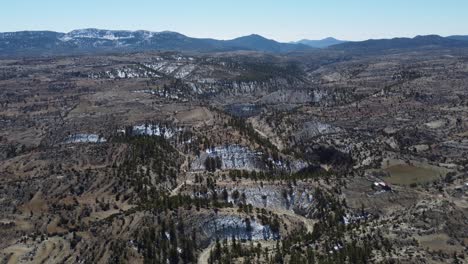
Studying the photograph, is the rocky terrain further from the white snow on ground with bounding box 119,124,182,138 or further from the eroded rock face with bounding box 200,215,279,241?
the white snow on ground with bounding box 119,124,182,138

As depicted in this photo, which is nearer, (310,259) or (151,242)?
(310,259)

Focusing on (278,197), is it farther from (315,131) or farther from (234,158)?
(315,131)

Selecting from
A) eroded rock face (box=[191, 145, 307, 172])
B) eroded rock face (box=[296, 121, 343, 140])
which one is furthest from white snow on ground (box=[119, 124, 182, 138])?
eroded rock face (box=[296, 121, 343, 140])

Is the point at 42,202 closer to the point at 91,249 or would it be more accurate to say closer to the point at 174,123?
the point at 91,249

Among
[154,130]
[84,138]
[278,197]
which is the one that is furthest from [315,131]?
[84,138]

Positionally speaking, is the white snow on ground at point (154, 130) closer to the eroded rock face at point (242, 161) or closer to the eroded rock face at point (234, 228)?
the eroded rock face at point (242, 161)

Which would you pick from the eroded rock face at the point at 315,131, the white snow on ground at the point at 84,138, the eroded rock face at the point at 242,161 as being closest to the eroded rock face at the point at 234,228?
the eroded rock face at the point at 242,161

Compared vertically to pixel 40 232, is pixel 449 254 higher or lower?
higher

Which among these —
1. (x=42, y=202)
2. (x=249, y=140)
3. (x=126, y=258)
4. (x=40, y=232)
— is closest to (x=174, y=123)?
(x=249, y=140)
